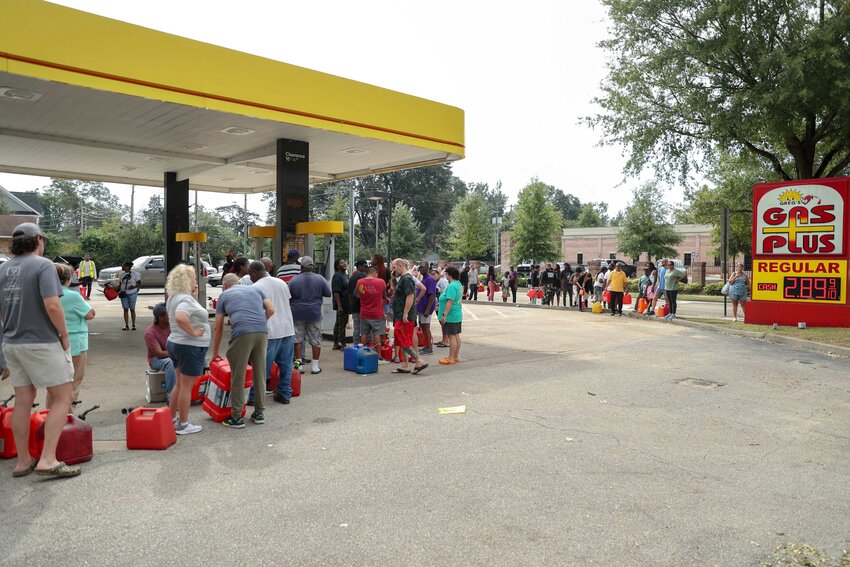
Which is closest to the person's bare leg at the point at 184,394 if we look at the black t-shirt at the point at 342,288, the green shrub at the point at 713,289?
the black t-shirt at the point at 342,288

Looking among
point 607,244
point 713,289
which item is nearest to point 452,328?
point 713,289

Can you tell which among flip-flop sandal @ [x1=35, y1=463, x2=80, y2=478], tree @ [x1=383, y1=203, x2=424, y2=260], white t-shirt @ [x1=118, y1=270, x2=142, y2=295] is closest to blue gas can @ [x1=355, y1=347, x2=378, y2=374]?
flip-flop sandal @ [x1=35, y1=463, x2=80, y2=478]

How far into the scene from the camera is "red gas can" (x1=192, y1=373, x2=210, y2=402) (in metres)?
7.38

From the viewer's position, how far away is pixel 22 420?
493cm

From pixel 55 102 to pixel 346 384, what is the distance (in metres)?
7.59

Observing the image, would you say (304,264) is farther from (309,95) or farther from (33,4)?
(33,4)

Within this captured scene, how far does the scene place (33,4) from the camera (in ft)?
28.0

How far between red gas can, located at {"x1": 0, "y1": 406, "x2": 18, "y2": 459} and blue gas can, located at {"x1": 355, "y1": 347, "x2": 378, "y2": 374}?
200 inches

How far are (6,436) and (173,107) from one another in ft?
23.9

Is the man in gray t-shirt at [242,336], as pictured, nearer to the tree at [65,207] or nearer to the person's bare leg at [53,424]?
the person's bare leg at [53,424]

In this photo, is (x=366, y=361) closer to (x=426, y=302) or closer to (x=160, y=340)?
(x=426, y=302)

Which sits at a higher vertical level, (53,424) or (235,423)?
(53,424)

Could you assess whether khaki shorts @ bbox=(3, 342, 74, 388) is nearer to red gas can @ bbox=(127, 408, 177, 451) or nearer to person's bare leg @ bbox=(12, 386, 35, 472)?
person's bare leg @ bbox=(12, 386, 35, 472)

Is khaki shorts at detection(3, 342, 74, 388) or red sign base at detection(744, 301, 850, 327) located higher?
khaki shorts at detection(3, 342, 74, 388)
